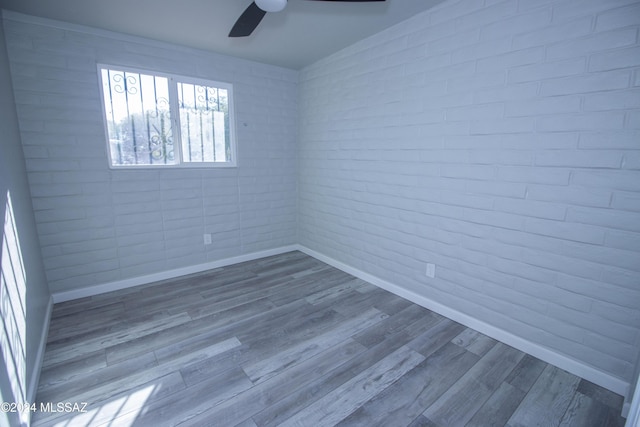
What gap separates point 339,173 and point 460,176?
4.90ft

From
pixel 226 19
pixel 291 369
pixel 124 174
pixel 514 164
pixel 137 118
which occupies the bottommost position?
pixel 291 369

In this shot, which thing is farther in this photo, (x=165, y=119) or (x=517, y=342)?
(x=165, y=119)

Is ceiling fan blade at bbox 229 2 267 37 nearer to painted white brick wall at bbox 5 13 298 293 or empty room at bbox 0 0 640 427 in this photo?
empty room at bbox 0 0 640 427

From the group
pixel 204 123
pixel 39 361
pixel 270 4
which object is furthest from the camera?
pixel 204 123

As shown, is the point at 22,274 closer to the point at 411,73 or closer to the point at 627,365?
the point at 411,73

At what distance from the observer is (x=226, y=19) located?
7.94ft

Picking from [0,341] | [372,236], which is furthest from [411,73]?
[0,341]

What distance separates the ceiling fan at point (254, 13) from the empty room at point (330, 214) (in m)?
0.02

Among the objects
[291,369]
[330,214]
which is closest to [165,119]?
[330,214]

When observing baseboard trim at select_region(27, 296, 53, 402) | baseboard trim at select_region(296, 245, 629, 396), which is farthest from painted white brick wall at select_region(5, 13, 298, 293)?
baseboard trim at select_region(296, 245, 629, 396)

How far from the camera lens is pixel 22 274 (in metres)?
1.78

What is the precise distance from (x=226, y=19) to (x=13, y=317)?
102 inches

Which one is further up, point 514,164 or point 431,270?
point 514,164

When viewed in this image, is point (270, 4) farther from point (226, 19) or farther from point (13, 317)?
point (13, 317)
